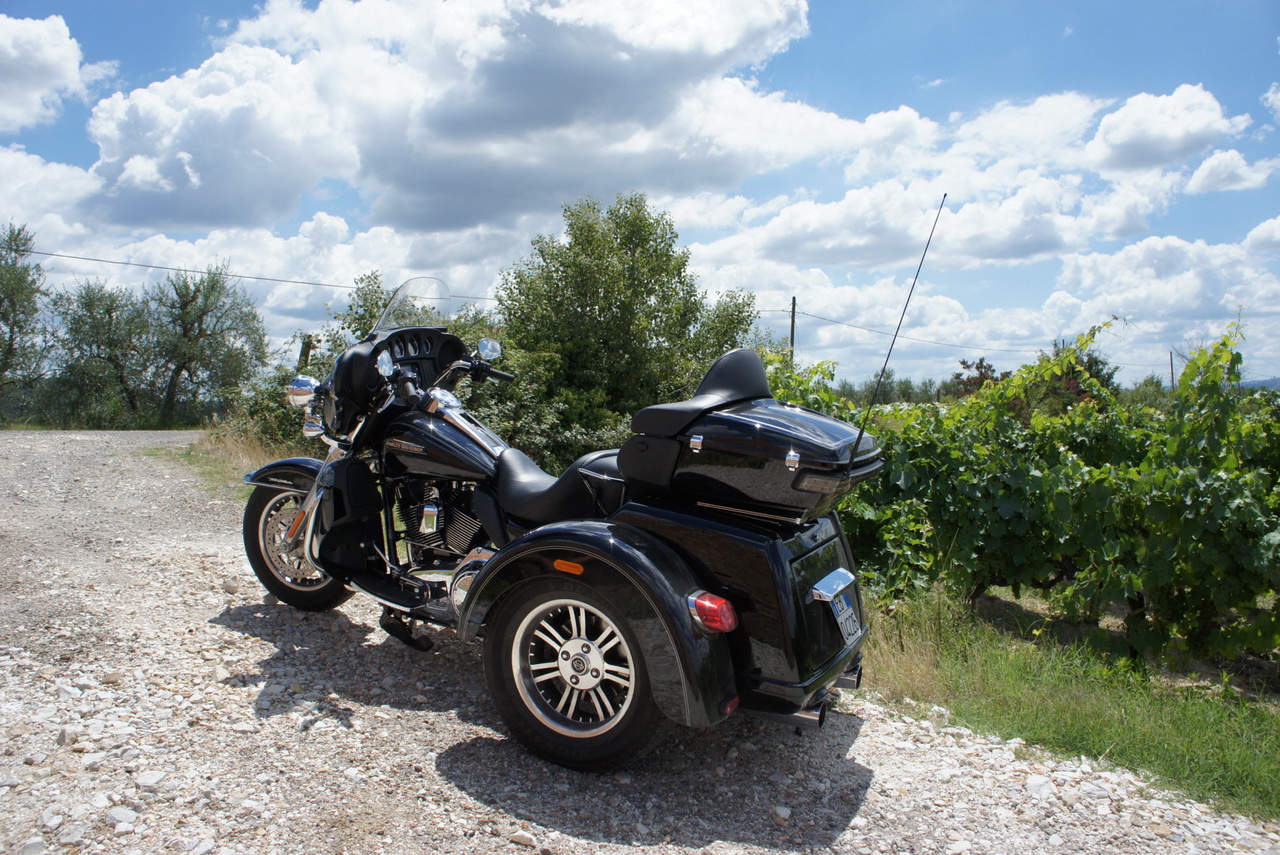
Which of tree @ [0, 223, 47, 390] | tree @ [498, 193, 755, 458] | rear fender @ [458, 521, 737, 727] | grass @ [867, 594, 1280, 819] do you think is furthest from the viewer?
tree @ [0, 223, 47, 390]

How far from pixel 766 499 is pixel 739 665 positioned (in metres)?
0.59

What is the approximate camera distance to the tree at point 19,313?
32.7 metres

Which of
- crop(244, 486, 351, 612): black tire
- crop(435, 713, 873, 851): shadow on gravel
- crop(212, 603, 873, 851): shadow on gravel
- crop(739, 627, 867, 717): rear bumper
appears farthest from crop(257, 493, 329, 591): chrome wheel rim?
crop(739, 627, 867, 717): rear bumper

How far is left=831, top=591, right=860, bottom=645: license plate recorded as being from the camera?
3.05m

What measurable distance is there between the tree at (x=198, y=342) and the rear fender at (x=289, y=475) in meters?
34.8

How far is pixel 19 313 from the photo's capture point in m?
33.3

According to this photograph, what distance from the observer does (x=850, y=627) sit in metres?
3.16

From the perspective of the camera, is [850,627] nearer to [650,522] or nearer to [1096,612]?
[650,522]

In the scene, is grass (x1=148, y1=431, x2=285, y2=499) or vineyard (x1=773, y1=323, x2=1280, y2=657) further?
grass (x1=148, y1=431, x2=285, y2=499)

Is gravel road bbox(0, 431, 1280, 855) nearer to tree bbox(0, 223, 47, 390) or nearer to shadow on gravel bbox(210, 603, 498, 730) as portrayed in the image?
shadow on gravel bbox(210, 603, 498, 730)

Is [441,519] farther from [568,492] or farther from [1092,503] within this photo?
[1092,503]

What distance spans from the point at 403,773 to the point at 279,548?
78.7 inches

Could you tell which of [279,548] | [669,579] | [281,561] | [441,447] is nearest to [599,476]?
[669,579]

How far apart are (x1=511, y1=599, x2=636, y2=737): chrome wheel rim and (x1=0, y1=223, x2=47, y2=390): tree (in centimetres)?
3828
